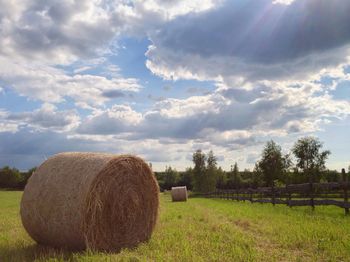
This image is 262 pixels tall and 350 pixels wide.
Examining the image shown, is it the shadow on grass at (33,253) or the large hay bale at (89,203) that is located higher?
the large hay bale at (89,203)

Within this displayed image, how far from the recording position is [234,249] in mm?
7512

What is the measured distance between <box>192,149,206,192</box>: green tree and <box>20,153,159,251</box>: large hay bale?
8427 centimetres

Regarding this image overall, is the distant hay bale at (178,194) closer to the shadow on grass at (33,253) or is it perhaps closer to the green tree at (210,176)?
the shadow on grass at (33,253)

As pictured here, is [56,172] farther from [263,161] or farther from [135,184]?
[263,161]

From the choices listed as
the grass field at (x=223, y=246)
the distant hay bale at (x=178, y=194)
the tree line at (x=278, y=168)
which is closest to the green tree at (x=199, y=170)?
the tree line at (x=278, y=168)

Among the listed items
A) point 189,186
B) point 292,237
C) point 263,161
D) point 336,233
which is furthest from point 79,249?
point 189,186

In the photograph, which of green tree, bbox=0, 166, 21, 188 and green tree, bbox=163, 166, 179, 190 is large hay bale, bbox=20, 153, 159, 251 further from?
green tree, bbox=163, 166, 179, 190

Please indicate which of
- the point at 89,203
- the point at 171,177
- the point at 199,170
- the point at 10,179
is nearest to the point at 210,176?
the point at 199,170

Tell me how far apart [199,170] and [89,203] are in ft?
294

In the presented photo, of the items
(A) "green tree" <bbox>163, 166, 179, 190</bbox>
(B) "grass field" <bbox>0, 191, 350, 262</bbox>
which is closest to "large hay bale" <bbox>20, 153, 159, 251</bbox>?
(B) "grass field" <bbox>0, 191, 350, 262</bbox>

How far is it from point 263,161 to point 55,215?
87790 millimetres

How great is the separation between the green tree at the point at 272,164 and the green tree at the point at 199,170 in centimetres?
1346

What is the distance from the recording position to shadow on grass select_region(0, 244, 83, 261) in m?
7.24

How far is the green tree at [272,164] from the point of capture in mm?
89625
